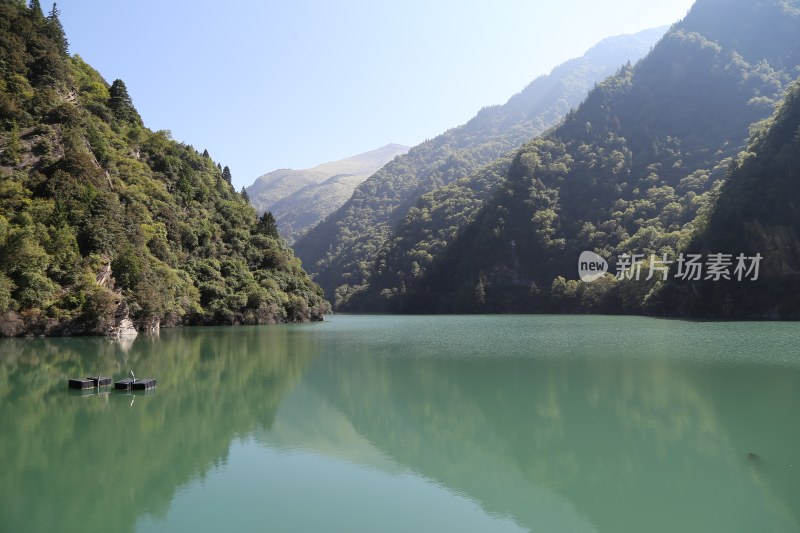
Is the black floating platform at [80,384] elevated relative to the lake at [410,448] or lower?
elevated

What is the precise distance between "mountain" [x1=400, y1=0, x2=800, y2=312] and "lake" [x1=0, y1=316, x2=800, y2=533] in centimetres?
8409

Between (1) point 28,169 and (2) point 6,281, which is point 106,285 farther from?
(1) point 28,169

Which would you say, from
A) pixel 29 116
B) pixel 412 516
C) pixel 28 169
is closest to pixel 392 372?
pixel 412 516

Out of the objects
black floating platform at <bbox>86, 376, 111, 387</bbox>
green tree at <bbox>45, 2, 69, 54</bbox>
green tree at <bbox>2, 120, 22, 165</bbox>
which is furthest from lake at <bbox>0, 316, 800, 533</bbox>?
green tree at <bbox>45, 2, 69, 54</bbox>

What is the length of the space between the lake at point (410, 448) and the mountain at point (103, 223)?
1667 cm

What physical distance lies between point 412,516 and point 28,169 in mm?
49225

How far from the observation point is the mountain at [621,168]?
110188mm

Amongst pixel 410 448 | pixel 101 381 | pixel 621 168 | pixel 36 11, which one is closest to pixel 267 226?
pixel 36 11

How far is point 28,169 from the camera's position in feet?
153

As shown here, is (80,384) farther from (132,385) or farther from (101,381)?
(132,385)

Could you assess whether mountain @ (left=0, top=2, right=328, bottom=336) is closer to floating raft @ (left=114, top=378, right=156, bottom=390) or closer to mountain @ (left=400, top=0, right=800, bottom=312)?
floating raft @ (left=114, top=378, right=156, bottom=390)

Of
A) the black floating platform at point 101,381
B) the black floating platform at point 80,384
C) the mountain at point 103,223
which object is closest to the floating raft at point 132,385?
the black floating platform at point 101,381

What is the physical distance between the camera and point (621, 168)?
12188 cm

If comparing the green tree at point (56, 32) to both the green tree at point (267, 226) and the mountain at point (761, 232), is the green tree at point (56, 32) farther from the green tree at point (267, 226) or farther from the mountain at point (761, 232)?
the mountain at point (761, 232)
